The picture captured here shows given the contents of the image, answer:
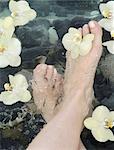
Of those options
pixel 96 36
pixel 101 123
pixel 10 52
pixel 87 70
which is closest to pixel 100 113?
pixel 101 123

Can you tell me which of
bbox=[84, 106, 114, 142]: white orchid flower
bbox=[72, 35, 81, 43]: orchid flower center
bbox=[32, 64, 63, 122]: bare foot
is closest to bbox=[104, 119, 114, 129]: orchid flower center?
bbox=[84, 106, 114, 142]: white orchid flower

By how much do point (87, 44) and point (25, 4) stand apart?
0.24 m

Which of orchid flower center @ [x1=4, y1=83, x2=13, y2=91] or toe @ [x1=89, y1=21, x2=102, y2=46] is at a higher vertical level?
toe @ [x1=89, y1=21, x2=102, y2=46]

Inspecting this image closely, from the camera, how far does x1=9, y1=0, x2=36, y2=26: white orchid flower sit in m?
1.18

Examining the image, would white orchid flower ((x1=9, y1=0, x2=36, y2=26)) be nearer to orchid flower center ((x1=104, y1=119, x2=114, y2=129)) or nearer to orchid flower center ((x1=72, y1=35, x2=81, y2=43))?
orchid flower center ((x1=72, y1=35, x2=81, y2=43))

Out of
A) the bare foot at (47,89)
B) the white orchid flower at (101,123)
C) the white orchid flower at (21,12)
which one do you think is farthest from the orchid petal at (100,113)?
the white orchid flower at (21,12)

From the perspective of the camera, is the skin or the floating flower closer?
the skin

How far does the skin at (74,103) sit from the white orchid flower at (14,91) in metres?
0.14

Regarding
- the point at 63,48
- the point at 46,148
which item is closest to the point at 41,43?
the point at 63,48

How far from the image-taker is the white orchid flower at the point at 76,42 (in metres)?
1.16

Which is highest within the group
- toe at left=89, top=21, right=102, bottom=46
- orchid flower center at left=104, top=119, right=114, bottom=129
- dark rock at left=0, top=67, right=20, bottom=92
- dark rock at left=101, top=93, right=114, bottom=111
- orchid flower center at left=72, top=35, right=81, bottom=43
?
toe at left=89, top=21, right=102, bottom=46

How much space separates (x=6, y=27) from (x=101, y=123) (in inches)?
17.0

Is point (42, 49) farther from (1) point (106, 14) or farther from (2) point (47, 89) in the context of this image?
(1) point (106, 14)

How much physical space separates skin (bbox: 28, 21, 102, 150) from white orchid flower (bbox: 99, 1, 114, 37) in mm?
22
